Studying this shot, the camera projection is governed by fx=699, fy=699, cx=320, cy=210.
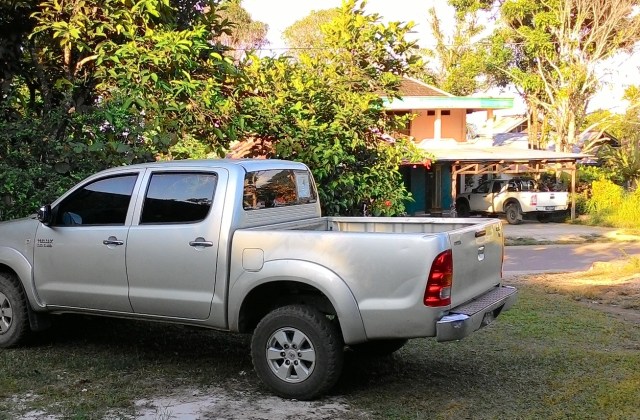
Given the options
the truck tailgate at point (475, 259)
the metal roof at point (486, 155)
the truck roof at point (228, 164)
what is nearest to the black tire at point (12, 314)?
the truck roof at point (228, 164)

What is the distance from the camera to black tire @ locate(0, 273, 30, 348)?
6.39m

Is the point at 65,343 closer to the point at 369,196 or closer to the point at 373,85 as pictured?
the point at 369,196

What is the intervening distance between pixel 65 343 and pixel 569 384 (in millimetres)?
4672

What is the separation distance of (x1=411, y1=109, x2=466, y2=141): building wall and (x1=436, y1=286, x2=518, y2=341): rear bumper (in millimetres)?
24173

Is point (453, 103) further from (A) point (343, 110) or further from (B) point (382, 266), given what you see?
(B) point (382, 266)


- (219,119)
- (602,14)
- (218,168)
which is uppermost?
(602,14)

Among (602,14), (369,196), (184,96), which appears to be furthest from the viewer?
(602,14)

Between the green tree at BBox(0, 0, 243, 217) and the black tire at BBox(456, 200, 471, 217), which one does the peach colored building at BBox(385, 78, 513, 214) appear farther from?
the green tree at BBox(0, 0, 243, 217)

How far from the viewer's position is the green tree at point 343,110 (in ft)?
31.8

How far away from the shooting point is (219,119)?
29.2ft

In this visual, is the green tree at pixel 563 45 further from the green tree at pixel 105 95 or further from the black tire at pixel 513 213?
the green tree at pixel 105 95

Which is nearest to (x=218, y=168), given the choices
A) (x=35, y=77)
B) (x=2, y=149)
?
(x=2, y=149)

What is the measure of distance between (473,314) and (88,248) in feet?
10.7

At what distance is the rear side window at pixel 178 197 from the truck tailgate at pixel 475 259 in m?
1.98
